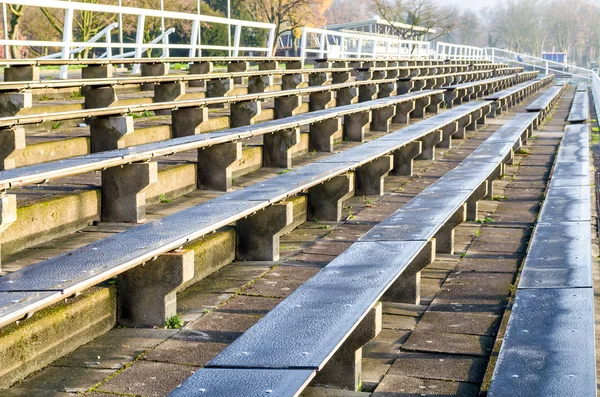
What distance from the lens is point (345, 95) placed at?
1238 cm

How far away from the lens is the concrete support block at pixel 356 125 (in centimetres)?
1045

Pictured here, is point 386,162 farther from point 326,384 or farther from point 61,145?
point 326,384

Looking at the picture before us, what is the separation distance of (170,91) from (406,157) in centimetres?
230

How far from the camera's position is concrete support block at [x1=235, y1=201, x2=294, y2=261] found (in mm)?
5168

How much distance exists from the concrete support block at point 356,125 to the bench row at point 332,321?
495cm

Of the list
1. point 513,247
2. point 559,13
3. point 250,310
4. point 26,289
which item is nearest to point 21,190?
point 250,310

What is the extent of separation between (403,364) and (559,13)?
15435 cm

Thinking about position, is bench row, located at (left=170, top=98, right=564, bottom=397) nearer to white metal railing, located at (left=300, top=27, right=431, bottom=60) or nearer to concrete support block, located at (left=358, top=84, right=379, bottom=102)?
concrete support block, located at (left=358, top=84, right=379, bottom=102)

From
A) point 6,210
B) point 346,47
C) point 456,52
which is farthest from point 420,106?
point 456,52

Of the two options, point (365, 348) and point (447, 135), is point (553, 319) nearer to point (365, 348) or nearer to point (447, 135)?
point (365, 348)

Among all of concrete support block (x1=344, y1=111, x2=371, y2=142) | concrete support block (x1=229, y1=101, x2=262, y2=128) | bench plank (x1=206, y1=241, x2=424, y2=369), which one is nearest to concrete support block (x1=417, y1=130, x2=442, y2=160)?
concrete support block (x1=344, y1=111, x2=371, y2=142)

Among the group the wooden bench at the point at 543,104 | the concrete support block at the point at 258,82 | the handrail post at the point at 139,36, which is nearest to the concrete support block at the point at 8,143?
the handrail post at the point at 139,36

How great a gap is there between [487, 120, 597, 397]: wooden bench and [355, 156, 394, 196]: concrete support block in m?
1.78

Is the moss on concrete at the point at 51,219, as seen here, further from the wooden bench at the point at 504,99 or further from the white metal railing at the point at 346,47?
the wooden bench at the point at 504,99
